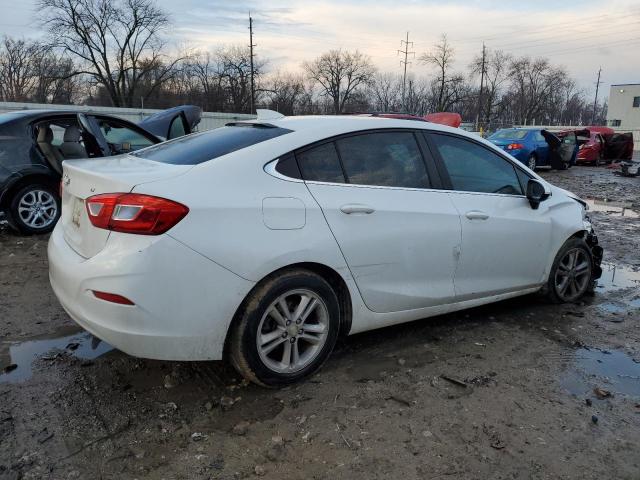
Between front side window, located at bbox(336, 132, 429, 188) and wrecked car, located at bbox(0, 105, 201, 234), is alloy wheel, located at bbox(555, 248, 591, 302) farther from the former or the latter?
wrecked car, located at bbox(0, 105, 201, 234)

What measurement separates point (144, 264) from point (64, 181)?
123 centimetres

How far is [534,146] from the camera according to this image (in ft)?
61.0

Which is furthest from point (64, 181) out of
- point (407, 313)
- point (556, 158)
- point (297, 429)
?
point (556, 158)

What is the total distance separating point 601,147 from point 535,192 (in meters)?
21.7

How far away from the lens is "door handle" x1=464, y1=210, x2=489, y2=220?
Result: 379 cm

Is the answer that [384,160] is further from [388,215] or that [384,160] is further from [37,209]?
[37,209]

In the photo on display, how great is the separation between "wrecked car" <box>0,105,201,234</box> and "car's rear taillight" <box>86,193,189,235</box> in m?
3.78

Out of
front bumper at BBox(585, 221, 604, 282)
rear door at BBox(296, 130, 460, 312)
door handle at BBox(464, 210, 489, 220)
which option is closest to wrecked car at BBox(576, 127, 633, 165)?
front bumper at BBox(585, 221, 604, 282)

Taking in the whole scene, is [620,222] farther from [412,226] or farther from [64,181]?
[64,181]

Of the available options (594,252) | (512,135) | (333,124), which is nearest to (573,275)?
(594,252)

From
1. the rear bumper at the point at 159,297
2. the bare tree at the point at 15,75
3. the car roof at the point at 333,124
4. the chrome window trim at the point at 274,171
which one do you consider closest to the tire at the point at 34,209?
the car roof at the point at 333,124

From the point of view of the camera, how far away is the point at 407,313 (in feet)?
11.9

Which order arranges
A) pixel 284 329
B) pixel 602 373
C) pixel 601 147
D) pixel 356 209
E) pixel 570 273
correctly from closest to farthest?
pixel 284 329 → pixel 356 209 → pixel 602 373 → pixel 570 273 → pixel 601 147

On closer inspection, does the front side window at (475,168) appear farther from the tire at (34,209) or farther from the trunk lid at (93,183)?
the tire at (34,209)
